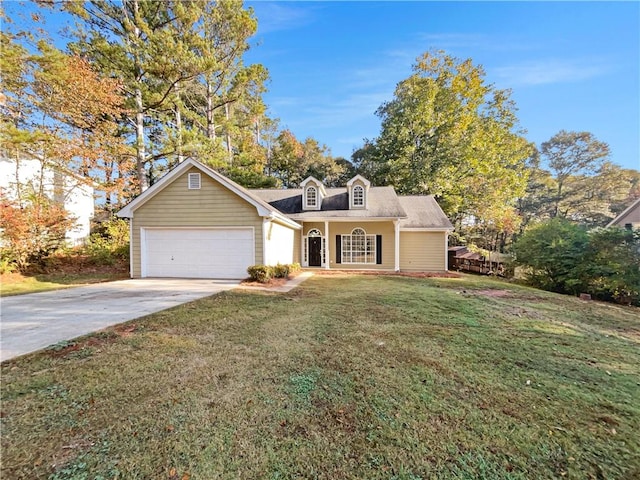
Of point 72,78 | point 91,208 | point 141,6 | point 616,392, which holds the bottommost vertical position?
point 616,392

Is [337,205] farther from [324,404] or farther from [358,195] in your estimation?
[324,404]

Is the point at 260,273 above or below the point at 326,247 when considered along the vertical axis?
below

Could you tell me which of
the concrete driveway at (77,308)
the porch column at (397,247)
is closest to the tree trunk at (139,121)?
the concrete driveway at (77,308)

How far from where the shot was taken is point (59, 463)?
6.57 feet

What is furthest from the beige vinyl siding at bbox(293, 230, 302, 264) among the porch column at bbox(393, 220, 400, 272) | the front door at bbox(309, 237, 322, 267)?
the porch column at bbox(393, 220, 400, 272)

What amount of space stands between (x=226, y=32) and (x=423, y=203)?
1642 centimetres

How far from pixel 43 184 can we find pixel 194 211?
7480 millimetres

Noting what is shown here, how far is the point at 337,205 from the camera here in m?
16.1

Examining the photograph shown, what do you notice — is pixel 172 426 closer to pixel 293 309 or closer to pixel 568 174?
pixel 293 309

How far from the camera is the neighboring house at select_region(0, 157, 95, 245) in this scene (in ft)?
37.1

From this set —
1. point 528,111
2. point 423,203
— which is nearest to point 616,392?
point 423,203

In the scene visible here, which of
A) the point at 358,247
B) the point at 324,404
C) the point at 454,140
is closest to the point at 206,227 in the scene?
the point at 358,247

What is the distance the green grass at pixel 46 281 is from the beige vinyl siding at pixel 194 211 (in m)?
1.59

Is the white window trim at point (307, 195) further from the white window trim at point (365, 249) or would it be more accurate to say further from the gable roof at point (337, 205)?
the white window trim at point (365, 249)
